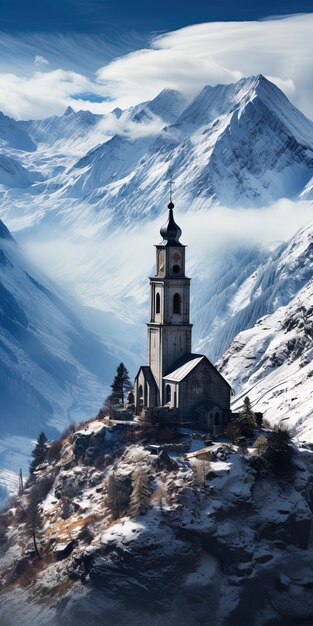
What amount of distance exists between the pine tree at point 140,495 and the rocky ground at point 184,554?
437mm

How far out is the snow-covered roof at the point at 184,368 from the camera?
13925 centimetres

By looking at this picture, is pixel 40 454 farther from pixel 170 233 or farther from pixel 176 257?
pixel 170 233

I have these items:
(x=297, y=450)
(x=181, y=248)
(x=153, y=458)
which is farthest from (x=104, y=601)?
(x=181, y=248)

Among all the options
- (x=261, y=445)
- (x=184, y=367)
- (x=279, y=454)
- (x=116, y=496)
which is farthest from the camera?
(x=184, y=367)

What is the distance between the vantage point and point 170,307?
143875 mm

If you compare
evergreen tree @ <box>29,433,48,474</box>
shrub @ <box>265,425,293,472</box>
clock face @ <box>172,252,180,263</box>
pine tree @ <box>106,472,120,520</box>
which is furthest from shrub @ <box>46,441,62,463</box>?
shrub @ <box>265,425,293,472</box>

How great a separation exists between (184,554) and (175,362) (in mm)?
32713

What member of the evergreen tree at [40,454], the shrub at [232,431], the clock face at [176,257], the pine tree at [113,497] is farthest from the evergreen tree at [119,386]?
the pine tree at [113,497]

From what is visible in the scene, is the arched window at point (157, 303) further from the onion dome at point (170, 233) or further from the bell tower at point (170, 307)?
the onion dome at point (170, 233)

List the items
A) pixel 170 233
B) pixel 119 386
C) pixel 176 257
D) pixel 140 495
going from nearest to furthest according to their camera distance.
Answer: pixel 140 495
pixel 170 233
pixel 176 257
pixel 119 386

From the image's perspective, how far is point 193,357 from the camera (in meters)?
142

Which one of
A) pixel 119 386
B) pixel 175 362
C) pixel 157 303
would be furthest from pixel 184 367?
pixel 119 386

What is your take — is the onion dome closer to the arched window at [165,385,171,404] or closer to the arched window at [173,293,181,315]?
the arched window at [173,293,181,315]

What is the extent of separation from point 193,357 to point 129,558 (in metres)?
32.6
